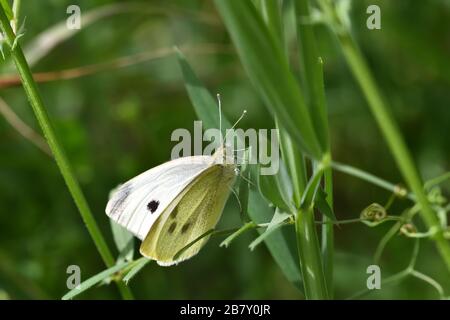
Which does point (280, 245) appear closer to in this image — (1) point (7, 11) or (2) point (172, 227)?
(2) point (172, 227)

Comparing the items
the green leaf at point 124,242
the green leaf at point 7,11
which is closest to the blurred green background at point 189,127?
the green leaf at point 124,242

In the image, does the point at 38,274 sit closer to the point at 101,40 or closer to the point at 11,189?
the point at 11,189

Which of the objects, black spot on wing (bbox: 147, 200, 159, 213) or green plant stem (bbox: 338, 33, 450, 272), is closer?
green plant stem (bbox: 338, 33, 450, 272)

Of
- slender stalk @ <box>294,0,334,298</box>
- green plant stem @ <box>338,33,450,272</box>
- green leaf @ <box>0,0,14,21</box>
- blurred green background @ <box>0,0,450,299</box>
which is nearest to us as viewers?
green plant stem @ <box>338,33,450,272</box>

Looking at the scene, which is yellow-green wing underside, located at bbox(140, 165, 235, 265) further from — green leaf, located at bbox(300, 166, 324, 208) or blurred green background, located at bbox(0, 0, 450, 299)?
blurred green background, located at bbox(0, 0, 450, 299)

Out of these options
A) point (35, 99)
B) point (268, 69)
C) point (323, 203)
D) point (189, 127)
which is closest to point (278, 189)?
point (323, 203)

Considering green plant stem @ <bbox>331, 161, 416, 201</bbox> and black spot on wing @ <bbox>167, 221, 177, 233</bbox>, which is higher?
black spot on wing @ <bbox>167, 221, 177, 233</bbox>

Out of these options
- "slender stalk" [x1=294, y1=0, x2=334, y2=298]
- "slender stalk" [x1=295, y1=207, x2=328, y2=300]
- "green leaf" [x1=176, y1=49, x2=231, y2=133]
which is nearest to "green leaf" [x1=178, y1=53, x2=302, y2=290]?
"green leaf" [x1=176, y1=49, x2=231, y2=133]
